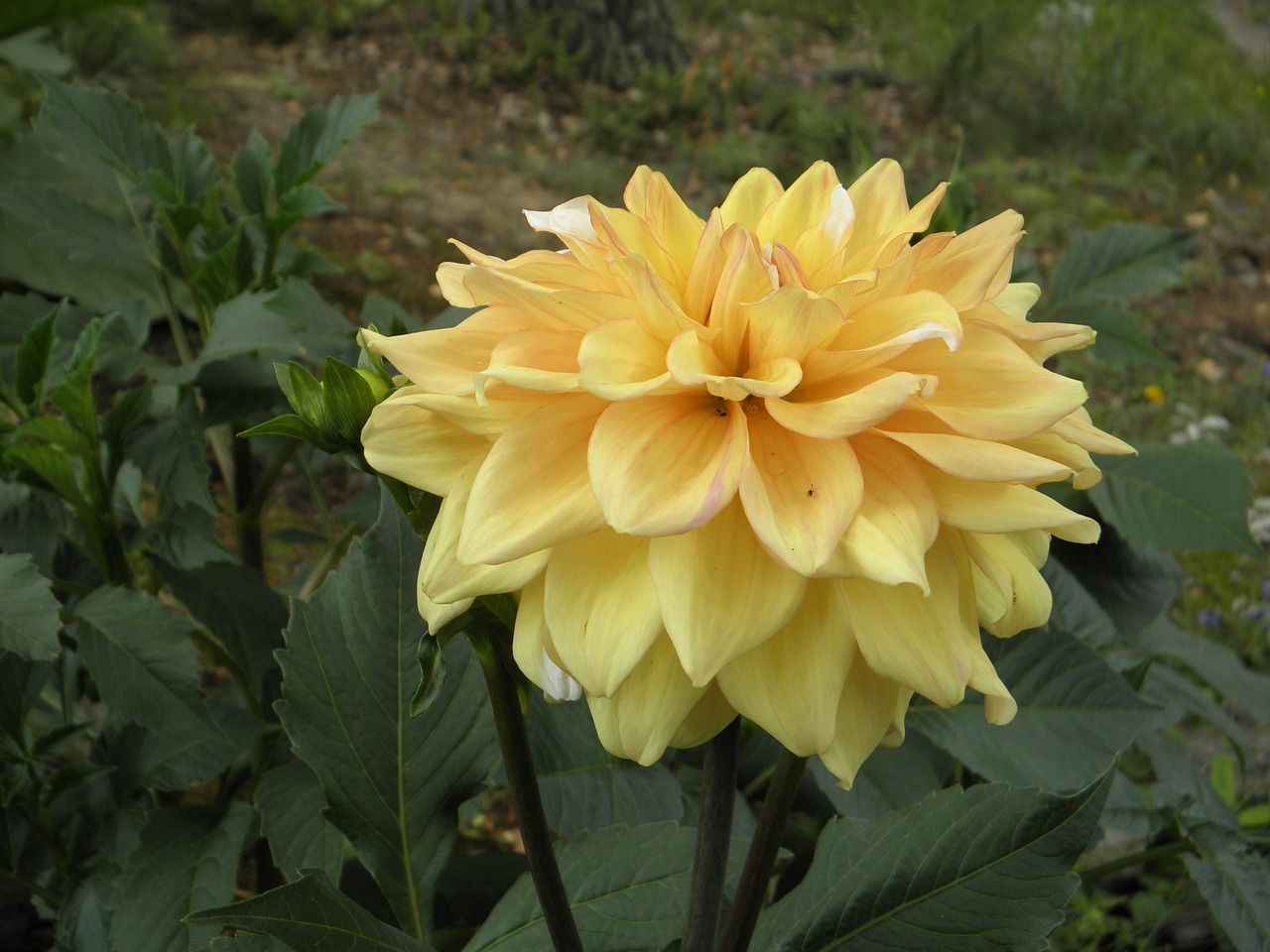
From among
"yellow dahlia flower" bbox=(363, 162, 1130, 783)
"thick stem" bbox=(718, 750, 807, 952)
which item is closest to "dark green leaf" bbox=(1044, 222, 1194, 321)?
"yellow dahlia flower" bbox=(363, 162, 1130, 783)

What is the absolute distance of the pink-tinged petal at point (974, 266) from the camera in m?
0.65

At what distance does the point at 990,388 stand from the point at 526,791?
1.25 ft

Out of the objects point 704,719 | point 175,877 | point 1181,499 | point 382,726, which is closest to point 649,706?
point 704,719

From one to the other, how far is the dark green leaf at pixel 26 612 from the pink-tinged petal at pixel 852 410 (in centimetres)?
67

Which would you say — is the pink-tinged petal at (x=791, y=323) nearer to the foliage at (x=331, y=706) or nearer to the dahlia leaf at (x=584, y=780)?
the foliage at (x=331, y=706)

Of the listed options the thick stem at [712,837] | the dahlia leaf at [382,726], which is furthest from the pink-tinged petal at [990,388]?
the dahlia leaf at [382,726]

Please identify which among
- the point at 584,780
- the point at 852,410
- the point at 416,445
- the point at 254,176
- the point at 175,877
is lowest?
the point at 175,877

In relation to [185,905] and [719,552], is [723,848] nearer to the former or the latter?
[719,552]

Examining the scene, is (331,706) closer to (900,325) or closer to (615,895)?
(615,895)

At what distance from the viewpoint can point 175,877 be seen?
1.07 m

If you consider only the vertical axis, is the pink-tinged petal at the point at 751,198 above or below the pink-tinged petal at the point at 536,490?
above

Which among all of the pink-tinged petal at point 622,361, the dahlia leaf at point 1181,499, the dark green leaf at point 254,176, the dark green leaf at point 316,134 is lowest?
the dahlia leaf at point 1181,499

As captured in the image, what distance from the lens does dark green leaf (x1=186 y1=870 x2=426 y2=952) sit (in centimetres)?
71

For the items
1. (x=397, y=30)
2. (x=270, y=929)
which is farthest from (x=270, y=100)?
(x=270, y=929)
